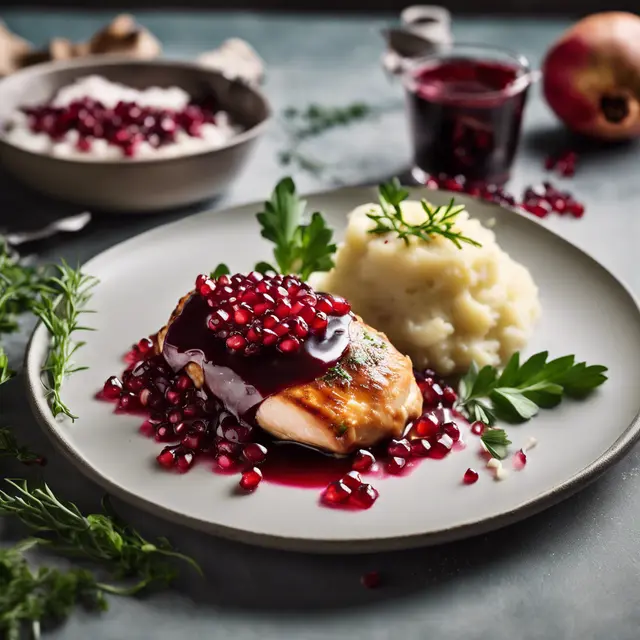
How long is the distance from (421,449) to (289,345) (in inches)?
22.5

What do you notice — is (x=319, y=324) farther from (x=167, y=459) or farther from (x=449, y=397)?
(x=167, y=459)

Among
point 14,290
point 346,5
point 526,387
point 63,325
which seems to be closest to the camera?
point 526,387

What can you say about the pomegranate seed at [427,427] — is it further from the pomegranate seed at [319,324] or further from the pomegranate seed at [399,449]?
the pomegranate seed at [319,324]

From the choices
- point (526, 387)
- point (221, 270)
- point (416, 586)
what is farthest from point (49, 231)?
point (416, 586)

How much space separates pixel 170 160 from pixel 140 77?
4.45 feet

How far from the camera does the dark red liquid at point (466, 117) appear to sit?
4977 mm

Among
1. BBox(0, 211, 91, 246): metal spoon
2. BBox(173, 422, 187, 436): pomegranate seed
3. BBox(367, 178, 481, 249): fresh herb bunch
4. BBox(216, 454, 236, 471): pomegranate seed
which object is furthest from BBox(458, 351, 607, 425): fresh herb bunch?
BBox(0, 211, 91, 246): metal spoon

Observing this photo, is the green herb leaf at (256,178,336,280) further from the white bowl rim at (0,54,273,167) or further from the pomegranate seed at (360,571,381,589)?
the pomegranate seed at (360,571,381,589)

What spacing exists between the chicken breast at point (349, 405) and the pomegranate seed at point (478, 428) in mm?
210

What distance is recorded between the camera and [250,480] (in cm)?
292

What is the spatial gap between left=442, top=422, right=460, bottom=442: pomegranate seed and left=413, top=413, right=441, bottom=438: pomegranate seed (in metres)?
0.03

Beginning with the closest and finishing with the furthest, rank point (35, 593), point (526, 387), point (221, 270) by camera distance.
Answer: point (35, 593) → point (526, 387) → point (221, 270)

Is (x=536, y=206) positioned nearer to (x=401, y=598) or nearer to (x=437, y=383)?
(x=437, y=383)

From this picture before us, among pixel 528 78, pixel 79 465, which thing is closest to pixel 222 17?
pixel 528 78
